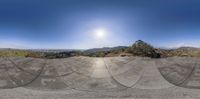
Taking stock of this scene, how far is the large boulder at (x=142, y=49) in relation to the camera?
26.5m

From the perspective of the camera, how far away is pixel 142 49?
2691 centimetres

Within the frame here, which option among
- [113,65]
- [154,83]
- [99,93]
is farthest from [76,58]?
[154,83]

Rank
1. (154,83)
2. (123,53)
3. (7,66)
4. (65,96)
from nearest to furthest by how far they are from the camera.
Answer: (65,96) < (154,83) < (7,66) < (123,53)

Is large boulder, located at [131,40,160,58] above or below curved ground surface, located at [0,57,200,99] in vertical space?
above

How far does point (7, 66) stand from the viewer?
745 inches

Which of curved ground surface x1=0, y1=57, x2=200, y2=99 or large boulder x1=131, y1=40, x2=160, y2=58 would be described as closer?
curved ground surface x1=0, y1=57, x2=200, y2=99

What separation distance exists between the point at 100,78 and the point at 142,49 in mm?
9761

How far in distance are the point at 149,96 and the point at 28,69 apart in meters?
7.93

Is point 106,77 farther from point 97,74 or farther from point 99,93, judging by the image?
point 99,93

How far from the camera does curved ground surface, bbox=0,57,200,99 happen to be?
16594 millimetres

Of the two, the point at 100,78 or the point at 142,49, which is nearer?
the point at 100,78

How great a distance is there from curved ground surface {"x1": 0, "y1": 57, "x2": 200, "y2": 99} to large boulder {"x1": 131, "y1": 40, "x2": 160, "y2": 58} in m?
6.82

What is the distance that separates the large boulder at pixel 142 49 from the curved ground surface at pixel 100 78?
682 cm

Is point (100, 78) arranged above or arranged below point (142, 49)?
below
